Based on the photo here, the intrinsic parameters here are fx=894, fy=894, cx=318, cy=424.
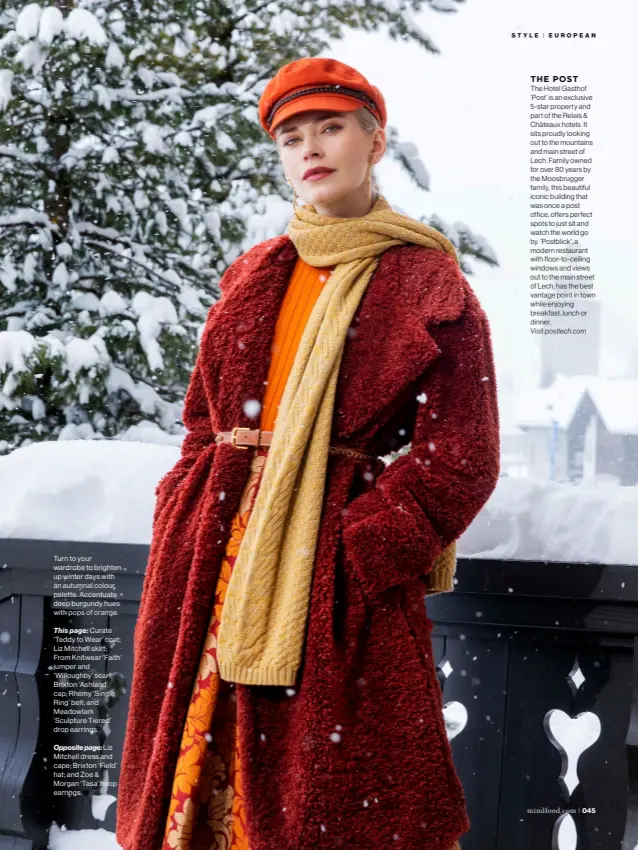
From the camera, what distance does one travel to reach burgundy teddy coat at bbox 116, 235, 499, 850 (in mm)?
1354

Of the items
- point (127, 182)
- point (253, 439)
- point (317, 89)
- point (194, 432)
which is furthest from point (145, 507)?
point (127, 182)

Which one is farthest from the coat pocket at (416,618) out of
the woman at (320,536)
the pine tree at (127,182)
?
the pine tree at (127,182)

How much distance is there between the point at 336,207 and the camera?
63.2 inches

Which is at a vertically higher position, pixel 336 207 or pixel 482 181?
pixel 482 181

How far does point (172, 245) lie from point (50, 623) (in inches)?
99.4

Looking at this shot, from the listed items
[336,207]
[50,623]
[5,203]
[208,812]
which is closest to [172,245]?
[5,203]

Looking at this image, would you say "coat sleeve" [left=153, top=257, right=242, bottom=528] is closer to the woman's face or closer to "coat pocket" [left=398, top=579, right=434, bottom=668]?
the woman's face

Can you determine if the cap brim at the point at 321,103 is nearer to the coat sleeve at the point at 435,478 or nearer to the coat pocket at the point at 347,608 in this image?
the coat sleeve at the point at 435,478

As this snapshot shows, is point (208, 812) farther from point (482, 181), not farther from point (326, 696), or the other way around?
point (482, 181)

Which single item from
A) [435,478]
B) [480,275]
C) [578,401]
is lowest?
[435,478]

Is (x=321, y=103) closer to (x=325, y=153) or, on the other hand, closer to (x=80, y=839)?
(x=325, y=153)

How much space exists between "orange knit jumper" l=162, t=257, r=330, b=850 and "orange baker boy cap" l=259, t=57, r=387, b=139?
0.41 metres

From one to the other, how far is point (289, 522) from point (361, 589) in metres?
0.16

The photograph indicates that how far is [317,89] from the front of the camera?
153 cm
